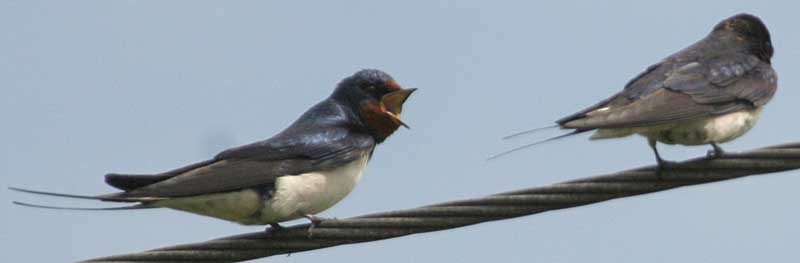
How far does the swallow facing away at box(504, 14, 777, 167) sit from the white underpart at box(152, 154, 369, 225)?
1.04m

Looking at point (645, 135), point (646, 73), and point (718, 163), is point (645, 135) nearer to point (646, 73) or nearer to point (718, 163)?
point (646, 73)

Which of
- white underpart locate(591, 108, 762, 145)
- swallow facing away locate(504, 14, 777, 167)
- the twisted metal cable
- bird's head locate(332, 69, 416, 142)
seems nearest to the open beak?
bird's head locate(332, 69, 416, 142)

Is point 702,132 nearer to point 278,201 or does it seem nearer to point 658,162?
point 658,162

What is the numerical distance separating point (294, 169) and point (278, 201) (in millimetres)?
234

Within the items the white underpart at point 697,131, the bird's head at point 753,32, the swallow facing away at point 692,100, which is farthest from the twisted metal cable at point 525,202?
the bird's head at point 753,32

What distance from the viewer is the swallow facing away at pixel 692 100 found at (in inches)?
234

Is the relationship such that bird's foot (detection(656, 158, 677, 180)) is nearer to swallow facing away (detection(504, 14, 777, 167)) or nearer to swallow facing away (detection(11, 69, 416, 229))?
swallow facing away (detection(504, 14, 777, 167))

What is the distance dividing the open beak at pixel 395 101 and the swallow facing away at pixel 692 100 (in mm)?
936

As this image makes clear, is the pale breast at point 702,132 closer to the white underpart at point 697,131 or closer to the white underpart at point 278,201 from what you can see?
the white underpart at point 697,131

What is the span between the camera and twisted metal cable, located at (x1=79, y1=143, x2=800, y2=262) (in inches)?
194

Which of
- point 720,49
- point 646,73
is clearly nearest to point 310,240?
point 646,73

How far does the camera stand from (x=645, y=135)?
6.21 metres

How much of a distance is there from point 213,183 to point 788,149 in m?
2.08

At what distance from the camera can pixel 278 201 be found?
19.7 ft
